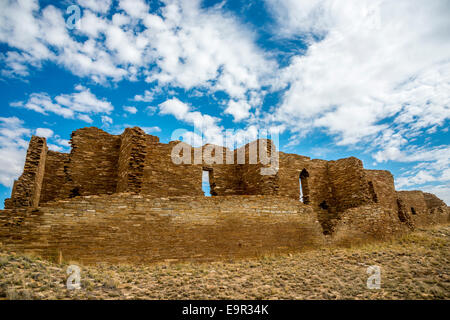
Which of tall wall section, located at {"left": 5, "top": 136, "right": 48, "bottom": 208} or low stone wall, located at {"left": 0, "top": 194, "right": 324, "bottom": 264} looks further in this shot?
tall wall section, located at {"left": 5, "top": 136, "right": 48, "bottom": 208}

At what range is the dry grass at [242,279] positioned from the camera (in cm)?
497

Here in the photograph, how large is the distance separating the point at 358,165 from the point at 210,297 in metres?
14.0

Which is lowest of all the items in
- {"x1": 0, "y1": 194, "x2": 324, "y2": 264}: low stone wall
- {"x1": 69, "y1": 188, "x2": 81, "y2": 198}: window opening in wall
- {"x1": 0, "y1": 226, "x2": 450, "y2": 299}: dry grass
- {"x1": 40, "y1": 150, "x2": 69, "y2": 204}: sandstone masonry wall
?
{"x1": 0, "y1": 226, "x2": 450, "y2": 299}: dry grass

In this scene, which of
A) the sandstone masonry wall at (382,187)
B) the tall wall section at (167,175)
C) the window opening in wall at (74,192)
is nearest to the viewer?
the window opening in wall at (74,192)

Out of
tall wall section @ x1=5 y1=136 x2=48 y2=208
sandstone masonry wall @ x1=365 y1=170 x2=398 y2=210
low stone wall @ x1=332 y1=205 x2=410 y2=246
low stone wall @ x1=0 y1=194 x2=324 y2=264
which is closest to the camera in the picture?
low stone wall @ x1=0 y1=194 x2=324 y2=264

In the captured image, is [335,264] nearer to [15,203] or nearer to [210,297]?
[210,297]

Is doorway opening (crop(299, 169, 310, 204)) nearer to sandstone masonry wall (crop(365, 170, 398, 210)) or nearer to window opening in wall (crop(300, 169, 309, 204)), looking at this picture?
window opening in wall (crop(300, 169, 309, 204))

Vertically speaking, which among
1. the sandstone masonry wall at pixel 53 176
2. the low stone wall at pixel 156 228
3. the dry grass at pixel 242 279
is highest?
the sandstone masonry wall at pixel 53 176

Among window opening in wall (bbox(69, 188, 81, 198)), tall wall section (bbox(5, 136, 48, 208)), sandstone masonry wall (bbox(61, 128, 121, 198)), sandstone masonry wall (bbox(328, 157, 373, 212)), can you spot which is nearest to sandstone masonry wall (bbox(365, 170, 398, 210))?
sandstone masonry wall (bbox(328, 157, 373, 212))

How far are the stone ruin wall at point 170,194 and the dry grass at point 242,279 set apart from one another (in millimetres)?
974

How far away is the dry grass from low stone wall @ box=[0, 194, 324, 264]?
47cm

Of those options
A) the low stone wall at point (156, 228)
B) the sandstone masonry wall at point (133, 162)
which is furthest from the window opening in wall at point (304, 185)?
the sandstone masonry wall at point (133, 162)

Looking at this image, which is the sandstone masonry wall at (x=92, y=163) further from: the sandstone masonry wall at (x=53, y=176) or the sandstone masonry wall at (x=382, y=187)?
the sandstone masonry wall at (x=382, y=187)

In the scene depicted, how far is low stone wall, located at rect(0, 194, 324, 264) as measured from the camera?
6.70 meters
